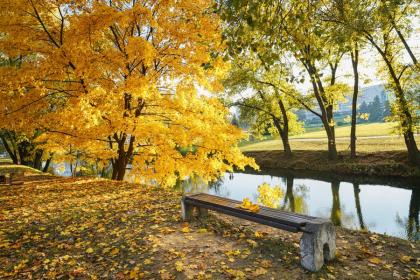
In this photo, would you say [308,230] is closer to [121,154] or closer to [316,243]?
[316,243]

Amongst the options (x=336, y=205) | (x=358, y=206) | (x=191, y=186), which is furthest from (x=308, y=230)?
(x=191, y=186)

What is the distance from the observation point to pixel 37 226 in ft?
22.2

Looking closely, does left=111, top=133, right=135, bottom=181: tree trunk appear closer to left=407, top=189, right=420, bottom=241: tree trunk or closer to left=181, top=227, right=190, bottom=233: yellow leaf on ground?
left=181, top=227, right=190, bottom=233: yellow leaf on ground

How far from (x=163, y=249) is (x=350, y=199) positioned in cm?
1292

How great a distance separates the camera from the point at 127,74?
9484 mm

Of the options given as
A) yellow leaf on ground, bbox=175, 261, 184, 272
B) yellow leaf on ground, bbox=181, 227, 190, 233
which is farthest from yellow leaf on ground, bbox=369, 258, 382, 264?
yellow leaf on ground, bbox=181, 227, 190, 233

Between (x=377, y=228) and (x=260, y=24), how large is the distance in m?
9.92

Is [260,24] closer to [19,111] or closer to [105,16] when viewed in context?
[105,16]

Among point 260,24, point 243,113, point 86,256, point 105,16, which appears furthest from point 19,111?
point 243,113

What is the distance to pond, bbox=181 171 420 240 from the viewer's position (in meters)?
11.2

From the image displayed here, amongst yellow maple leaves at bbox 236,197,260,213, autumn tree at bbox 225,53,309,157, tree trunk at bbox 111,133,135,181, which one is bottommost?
yellow maple leaves at bbox 236,197,260,213

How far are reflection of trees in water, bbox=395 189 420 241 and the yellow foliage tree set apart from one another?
622 cm

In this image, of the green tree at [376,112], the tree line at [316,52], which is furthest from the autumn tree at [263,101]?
the green tree at [376,112]

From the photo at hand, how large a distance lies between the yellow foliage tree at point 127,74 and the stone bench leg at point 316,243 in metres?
5.29
